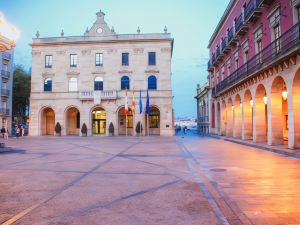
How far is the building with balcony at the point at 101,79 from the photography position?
3909 centimetres

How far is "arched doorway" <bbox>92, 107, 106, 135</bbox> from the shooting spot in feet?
136

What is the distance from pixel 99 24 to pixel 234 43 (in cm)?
2245

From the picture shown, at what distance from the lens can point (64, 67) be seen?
40.7m

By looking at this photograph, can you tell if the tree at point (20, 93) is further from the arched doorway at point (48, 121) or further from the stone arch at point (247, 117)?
the stone arch at point (247, 117)

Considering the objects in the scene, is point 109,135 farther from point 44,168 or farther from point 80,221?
point 80,221

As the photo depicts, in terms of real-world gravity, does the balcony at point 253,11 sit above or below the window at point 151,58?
below

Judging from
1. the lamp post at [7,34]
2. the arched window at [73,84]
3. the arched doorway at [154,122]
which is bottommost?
the arched doorway at [154,122]

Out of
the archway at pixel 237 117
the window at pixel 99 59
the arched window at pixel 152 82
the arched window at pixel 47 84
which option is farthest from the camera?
the arched window at pixel 47 84

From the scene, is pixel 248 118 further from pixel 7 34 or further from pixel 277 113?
pixel 7 34

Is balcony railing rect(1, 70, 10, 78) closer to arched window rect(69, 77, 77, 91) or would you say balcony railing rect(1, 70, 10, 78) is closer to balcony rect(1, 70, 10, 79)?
balcony rect(1, 70, 10, 79)

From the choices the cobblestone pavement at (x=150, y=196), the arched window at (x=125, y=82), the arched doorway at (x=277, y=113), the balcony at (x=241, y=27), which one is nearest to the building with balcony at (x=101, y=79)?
the arched window at (x=125, y=82)

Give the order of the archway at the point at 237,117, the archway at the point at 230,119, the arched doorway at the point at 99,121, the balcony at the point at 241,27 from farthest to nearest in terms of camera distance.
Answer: the arched doorway at the point at 99,121
the archway at the point at 230,119
the archway at the point at 237,117
the balcony at the point at 241,27

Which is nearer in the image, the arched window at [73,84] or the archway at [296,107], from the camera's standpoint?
the archway at [296,107]

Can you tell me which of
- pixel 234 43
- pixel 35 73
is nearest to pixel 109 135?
pixel 35 73
